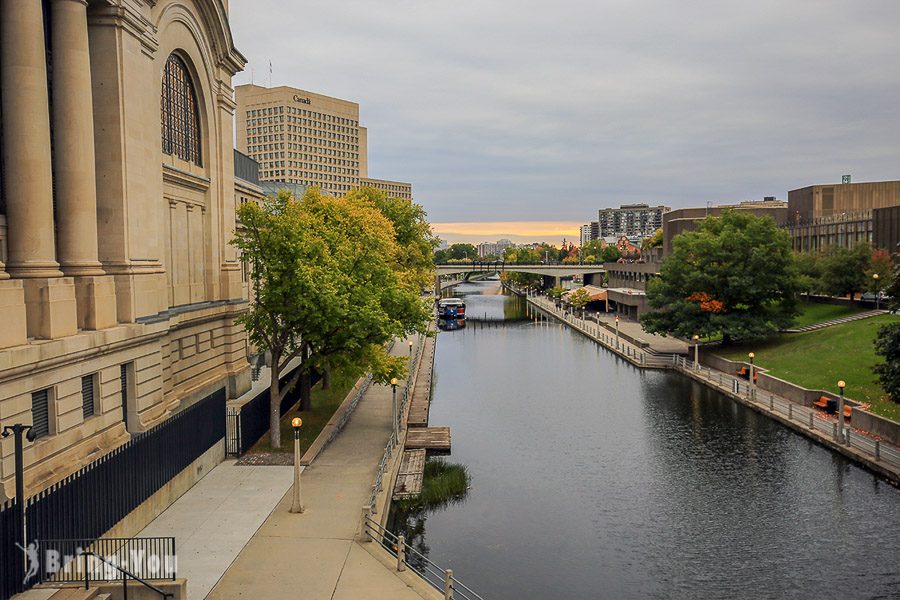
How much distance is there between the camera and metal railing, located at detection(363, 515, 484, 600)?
57.6 ft

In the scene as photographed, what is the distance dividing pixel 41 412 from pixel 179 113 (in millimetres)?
19060

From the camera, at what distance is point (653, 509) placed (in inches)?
1078

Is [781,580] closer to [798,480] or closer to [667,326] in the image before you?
[798,480]

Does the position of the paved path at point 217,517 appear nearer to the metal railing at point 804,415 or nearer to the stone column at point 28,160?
the stone column at point 28,160

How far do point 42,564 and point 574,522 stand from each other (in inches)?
681

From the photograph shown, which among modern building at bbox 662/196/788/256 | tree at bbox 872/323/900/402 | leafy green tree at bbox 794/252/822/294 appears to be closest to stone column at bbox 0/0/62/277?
tree at bbox 872/323/900/402

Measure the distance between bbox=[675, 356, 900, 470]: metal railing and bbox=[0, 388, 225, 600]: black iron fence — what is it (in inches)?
1119

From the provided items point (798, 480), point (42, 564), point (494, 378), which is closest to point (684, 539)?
point (798, 480)

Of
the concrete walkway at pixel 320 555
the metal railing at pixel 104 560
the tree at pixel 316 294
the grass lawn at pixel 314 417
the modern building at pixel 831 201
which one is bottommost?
the concrete walkway at pixel 320 555

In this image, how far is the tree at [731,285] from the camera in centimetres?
5788

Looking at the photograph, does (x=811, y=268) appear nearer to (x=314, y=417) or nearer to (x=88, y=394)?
(x=314, y=417)

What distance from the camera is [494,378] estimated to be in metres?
58.1

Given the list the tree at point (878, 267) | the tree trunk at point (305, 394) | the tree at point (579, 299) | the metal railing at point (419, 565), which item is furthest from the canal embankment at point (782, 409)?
the tree at point (579, 299)

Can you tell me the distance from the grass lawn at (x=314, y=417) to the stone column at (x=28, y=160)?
12.0 metres
